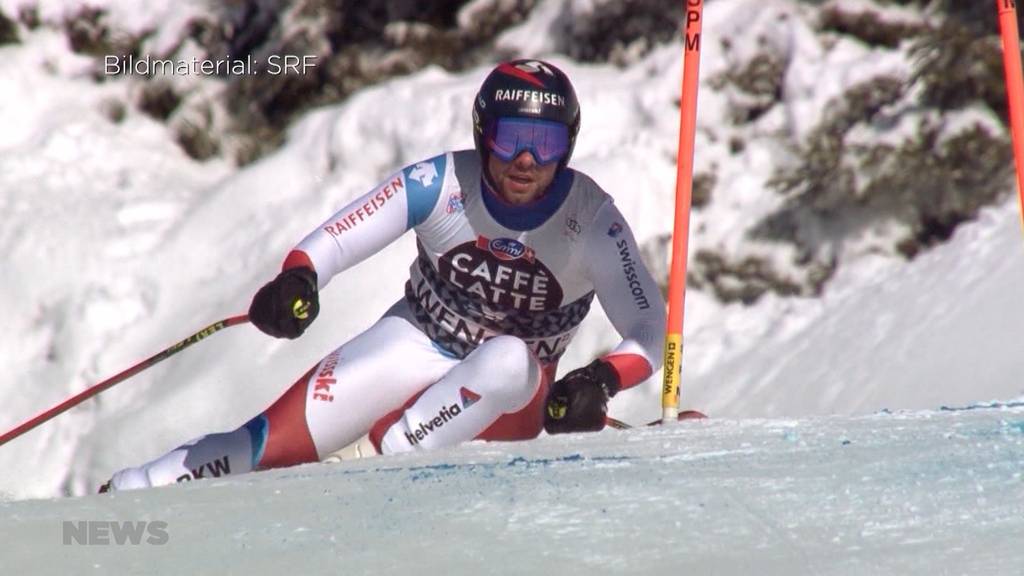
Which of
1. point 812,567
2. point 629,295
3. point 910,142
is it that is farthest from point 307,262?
point 910,142

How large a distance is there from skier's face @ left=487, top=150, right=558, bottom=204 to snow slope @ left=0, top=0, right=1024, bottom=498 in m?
2.79

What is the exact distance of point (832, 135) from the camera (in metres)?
8.23

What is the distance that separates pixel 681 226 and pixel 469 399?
3.32 ft

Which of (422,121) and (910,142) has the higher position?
(422,121)

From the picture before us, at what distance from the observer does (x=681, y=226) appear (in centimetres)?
495

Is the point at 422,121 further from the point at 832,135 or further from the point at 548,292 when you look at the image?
the point at 548,292

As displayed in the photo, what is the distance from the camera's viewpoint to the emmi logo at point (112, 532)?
2951 millimetres

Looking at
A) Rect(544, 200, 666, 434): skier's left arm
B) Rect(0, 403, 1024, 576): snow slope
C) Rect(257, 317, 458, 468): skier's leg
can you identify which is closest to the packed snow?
Rect(0, 403, 1024, 576): snow slope

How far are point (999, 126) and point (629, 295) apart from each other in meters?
3.85

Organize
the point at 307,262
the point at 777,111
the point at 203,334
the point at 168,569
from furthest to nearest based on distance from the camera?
the point at 777,111
the point at 203,334
the point at 307,262
the point at 168,569

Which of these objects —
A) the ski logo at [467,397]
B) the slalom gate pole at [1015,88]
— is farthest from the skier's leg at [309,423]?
the slalom gate pole at [1015,88]

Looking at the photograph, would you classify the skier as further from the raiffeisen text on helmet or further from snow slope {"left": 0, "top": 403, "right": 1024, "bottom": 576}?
snow slope {"left": 0, "top": 403, "right": 1024, "bottom": 576}

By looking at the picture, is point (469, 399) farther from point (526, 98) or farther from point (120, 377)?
point (120, 377)

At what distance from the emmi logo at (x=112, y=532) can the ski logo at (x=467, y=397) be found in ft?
4.37
